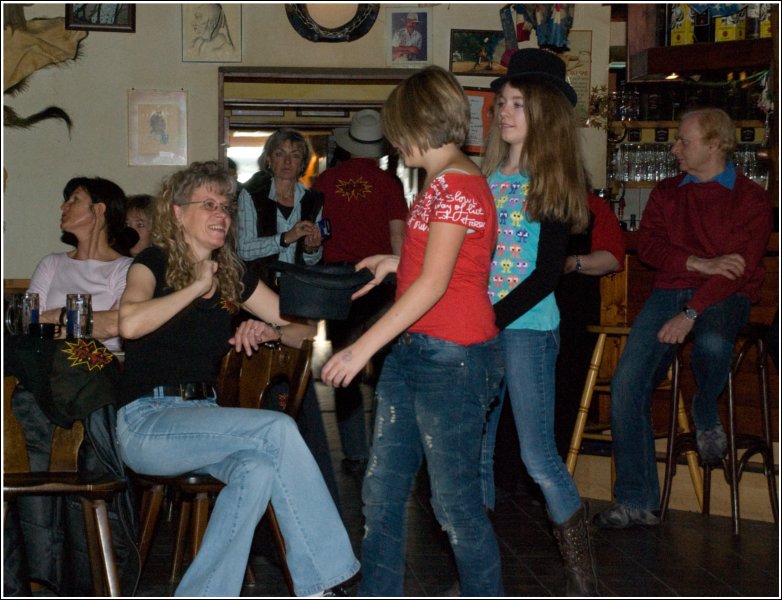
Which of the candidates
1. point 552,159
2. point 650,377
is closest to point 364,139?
point 650,377

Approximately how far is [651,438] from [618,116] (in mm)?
3701

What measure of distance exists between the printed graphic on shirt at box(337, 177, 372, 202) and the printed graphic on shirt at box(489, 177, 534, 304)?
2.38 m

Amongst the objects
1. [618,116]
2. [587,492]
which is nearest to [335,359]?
[587,492]

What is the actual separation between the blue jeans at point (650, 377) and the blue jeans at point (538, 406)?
44.9 inches

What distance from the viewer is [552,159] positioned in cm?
288

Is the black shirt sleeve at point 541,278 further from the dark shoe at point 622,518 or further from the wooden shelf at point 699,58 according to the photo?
the dark shoe at point 622,518

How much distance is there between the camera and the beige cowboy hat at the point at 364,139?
5.43 m

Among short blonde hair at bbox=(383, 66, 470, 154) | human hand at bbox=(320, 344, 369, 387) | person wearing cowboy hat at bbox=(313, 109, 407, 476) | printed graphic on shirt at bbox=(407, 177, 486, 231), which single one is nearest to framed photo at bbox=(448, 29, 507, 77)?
person wearing cowboy hat at bbox=(313, 109, 407, 476)

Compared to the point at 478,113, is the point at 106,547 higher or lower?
lower

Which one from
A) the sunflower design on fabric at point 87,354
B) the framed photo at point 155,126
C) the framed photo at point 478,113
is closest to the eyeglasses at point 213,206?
the sunflower design on fabric at point 87,354

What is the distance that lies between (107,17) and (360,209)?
2.08 m

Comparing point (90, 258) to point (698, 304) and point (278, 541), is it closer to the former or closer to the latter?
point (278, 541)

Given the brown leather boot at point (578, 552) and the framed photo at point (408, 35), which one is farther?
the framed photo at point (408, 35)

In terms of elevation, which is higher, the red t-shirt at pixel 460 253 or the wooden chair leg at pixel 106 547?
the red t-shirt at pixel 460 253
